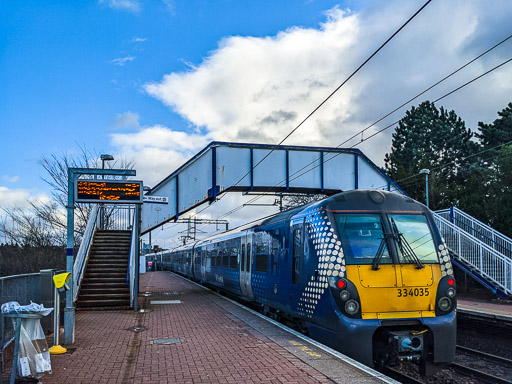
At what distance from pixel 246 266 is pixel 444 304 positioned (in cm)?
756

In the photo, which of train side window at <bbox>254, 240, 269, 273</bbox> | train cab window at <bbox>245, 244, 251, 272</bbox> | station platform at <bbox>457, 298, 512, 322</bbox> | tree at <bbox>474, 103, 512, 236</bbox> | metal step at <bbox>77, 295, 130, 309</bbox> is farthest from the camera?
tree at <bbox>474, 103, 512, 236</bbox>

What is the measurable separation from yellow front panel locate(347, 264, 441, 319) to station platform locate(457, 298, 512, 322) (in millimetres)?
4885

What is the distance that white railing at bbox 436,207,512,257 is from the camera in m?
19.5

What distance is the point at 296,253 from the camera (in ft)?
32.2

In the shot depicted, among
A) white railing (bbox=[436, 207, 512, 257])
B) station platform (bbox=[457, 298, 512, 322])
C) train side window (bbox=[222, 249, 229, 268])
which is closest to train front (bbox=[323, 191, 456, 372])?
station platform (bbox=[457, 298, 512, 322])

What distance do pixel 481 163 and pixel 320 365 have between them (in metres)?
39.4

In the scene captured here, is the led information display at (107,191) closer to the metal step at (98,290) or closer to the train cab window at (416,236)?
the metal step at (98,290)

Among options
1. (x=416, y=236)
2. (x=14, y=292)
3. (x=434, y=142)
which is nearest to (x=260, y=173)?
(x=416, y=236)

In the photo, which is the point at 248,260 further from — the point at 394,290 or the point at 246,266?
the point at 394,290

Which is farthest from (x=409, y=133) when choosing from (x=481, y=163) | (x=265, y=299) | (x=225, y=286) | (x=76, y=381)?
(x=76, y=381)

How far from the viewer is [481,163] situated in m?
41.8

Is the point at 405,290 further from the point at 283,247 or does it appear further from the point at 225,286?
the point at 225,286

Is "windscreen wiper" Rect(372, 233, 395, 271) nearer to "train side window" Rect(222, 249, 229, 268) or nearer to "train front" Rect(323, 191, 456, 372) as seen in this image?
"train front" Rect(323, 191, 456, 372)

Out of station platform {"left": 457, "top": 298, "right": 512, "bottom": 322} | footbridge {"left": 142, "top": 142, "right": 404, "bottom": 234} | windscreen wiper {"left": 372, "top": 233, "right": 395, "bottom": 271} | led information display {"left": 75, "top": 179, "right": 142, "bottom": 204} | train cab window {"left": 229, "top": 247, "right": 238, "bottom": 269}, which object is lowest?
station platform {"left": 457, "top": 298, "right": 512, "bottom": 322}
